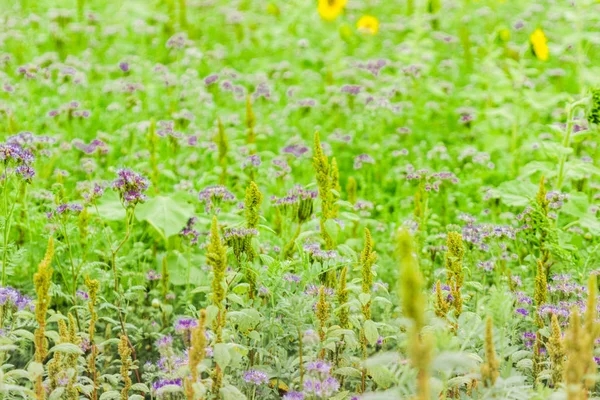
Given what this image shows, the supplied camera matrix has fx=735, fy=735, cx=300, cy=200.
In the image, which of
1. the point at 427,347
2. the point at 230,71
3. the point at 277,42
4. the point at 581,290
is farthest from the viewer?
the point at 277,42

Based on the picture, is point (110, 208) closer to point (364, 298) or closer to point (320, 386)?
point (364, 298)

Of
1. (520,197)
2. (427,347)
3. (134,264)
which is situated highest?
(427,347)

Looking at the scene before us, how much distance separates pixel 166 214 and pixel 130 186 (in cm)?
87

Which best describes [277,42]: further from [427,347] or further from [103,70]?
[427,347]

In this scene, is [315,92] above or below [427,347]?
below

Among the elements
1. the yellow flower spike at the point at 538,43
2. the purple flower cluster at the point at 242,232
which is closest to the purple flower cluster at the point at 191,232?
the purple flower cluster at the point at 242,232

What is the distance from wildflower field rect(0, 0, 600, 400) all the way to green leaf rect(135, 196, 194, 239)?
0.01m

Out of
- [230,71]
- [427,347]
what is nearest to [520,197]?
[427,347]

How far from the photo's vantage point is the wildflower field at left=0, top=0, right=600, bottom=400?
2.36 m

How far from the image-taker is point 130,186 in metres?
2.86

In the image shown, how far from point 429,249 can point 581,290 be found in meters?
0.84

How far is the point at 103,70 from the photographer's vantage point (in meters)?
6.20

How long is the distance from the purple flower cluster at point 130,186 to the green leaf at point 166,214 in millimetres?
797

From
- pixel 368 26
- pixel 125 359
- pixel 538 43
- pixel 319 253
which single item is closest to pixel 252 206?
pixel 319 253
